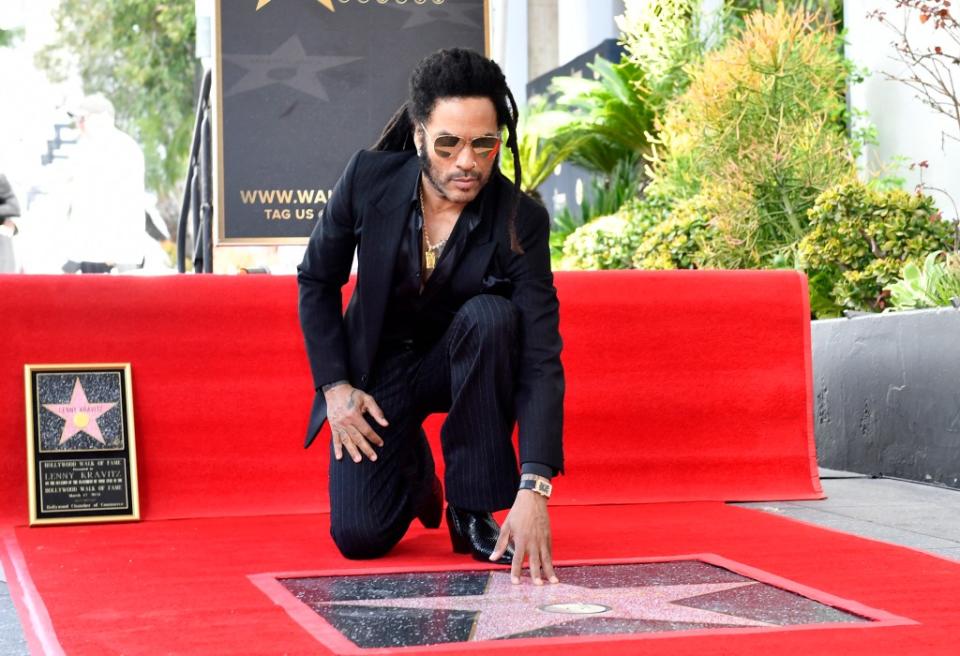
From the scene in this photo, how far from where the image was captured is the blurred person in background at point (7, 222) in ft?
27.3

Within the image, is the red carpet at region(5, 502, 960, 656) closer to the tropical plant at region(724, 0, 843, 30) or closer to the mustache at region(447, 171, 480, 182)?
the mustache at region(447, 171, 480, 182)

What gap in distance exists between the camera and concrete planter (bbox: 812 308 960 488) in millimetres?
4951

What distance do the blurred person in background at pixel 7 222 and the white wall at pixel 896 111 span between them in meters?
5.16

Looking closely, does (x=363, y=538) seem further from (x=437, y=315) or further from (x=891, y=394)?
(x=891, y=394)

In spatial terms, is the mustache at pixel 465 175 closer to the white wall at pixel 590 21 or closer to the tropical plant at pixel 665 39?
the tropical plant at pixel 665 39

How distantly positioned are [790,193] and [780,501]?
316 cm

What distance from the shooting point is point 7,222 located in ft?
28.0

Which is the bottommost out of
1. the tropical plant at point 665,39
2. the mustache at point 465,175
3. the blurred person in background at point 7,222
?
the mustache at point 465,175

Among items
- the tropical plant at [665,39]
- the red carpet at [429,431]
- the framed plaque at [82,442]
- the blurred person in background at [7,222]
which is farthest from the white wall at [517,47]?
the framed plaque at [82,442]

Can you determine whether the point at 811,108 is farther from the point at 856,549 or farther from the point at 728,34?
the point at 856,549

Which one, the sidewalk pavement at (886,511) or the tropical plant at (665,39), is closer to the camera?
the sidewalk pavement at (886,511)

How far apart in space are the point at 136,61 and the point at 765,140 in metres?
21.7

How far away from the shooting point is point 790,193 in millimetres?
7344

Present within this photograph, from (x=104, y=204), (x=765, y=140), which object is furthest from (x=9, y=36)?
(x=765, y=140)
